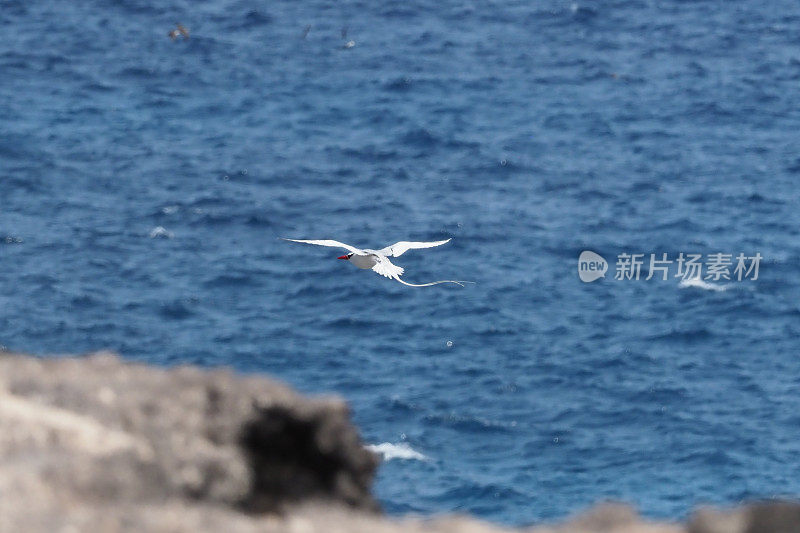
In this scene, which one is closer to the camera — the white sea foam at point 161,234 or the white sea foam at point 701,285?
the white sea foam at point 701,285

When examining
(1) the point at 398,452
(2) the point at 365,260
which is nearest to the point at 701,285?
(1) the point at 398,452

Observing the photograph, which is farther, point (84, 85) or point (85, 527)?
point (84, 85)

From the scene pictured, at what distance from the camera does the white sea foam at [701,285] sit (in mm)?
85438

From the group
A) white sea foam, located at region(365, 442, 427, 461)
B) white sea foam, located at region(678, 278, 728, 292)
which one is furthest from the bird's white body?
white sea foam, located at region(678, 278, 728, 292)

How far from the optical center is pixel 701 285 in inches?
3396

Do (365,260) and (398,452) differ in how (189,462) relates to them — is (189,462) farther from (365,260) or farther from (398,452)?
(398,452)

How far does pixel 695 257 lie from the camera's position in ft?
296

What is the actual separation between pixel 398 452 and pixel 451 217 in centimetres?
3188

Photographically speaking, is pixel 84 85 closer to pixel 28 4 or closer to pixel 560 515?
pixel 28 4

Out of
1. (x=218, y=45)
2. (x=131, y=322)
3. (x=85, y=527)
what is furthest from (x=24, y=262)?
(x=85, y=527)

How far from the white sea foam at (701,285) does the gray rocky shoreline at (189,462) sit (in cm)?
7076

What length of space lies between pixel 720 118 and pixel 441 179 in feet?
94.9

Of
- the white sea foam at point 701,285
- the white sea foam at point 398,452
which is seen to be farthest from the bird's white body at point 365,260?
the white sea foam at point 701,285

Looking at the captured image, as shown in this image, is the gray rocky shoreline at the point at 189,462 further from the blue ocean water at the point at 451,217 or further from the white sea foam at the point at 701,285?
the white sea foam at the point at 701,285
